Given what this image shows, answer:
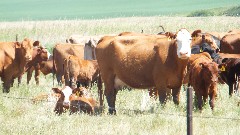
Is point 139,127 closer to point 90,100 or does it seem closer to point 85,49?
point 90,100

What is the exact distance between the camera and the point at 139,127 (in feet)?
31.9

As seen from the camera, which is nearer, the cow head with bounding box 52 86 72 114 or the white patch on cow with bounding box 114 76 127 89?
the cow head with bounding box 52 86 72 114

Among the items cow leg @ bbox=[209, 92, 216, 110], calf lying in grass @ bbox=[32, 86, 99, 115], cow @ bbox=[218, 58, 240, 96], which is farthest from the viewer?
cow @ bbox=[218, 58, 240, 96]

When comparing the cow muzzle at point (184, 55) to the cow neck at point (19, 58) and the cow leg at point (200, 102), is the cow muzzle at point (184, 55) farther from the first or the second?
the cow neck at point (19, 58)

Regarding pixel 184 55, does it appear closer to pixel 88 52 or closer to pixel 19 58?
pixel 19 58

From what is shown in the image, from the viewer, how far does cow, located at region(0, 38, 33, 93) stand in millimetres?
15547

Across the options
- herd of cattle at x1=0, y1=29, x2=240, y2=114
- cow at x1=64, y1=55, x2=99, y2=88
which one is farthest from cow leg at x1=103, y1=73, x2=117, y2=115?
cow at x1=64, y1=55, x2=99, y2=88

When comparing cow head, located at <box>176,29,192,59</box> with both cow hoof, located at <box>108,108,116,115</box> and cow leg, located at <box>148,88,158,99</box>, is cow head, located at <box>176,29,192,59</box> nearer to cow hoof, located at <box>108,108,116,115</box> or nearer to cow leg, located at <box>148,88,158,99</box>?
cow hoof, located at <box>108,108,116,115</box>

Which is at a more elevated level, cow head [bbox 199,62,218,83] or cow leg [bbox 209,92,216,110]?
cow head [bbox 199,62,218,83]

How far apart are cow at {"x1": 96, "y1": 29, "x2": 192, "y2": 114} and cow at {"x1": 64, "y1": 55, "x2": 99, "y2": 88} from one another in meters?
3.88

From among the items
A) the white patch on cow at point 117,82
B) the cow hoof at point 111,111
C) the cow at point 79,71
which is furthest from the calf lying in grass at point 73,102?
the cow at point 79,71

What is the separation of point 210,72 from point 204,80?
0.85 feet

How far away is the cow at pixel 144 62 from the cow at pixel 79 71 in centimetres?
388

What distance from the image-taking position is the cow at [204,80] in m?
11.5
